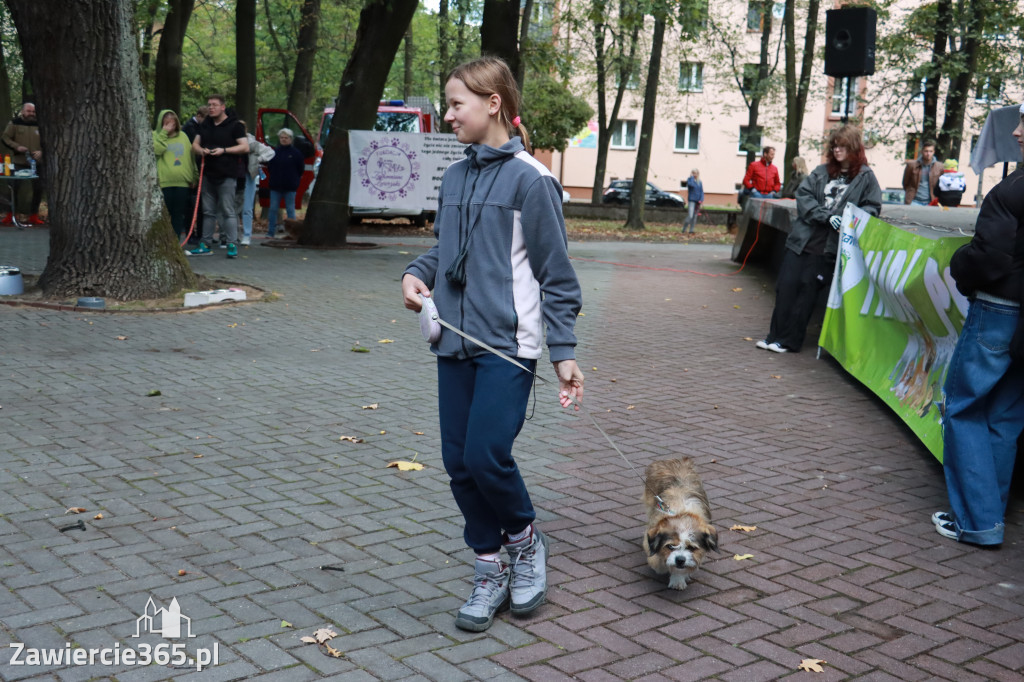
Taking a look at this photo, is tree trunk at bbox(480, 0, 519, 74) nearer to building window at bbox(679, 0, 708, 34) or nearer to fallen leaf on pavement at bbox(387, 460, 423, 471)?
building window at bbox(679, 0, 708, 34)

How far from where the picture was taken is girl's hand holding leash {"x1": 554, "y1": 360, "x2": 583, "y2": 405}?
11.6 feet

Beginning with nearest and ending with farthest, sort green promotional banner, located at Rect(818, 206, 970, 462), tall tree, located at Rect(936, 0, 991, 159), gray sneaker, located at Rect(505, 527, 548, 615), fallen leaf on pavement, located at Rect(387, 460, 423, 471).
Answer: gray sneaker, located at Rect(505, 527, 548, 615)
fallen leaf on pavement, located at Rect(387, 460, 423, 471)
green promotional banner, located at Rect(818, 206, 970, 462)
tall tree, located at Rect(936, 0, 991, 159)

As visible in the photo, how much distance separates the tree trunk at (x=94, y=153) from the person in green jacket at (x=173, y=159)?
3392mm

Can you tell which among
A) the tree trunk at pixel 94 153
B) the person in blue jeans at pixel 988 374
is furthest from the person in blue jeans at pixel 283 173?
the person in blue jeans at pixel 988 374

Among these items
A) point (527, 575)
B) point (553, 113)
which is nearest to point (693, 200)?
point (553, 113)

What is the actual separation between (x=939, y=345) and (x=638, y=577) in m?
2.95

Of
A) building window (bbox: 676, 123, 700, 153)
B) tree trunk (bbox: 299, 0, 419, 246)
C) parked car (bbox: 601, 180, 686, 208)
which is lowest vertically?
parked car (bbox: 601, 180, 686, 208)

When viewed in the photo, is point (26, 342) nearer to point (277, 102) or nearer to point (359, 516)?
point (359, 516)

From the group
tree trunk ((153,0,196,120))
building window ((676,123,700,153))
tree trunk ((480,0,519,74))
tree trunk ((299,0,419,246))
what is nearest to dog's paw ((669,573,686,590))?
tree trunk ((299,0,419,246))

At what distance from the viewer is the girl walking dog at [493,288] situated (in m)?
3.47

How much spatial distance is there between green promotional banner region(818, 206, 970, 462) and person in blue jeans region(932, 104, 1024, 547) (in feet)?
2.97

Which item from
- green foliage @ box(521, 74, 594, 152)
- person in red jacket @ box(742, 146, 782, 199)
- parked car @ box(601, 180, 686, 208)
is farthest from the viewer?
parked car @ box(601, 180, 686, 208)

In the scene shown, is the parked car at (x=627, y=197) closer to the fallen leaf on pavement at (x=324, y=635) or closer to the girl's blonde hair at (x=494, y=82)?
the girl's blonde hair at (x=494, y=82)

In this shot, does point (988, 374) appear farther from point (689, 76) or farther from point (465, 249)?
point (689, 76)
